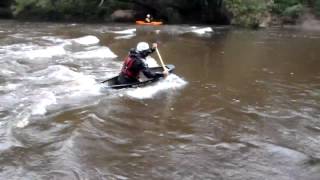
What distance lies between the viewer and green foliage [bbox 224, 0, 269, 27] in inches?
1196

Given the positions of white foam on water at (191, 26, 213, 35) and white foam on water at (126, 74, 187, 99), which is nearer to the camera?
white foam on water at (126, 74, 187, 99)

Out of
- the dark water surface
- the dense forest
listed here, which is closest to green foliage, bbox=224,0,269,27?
the dense forest

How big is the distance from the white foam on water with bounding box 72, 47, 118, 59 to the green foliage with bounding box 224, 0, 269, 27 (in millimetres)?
13272

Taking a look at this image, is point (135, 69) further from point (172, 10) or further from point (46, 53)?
point (172, 10)

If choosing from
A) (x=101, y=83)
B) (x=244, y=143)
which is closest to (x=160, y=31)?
(x=101, y=83)

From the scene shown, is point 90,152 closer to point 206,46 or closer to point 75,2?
point 206,46

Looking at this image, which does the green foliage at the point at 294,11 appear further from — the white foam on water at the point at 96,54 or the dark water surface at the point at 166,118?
the white foam on water at the point at 96,54

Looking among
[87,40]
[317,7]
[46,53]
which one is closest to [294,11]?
[317,7]

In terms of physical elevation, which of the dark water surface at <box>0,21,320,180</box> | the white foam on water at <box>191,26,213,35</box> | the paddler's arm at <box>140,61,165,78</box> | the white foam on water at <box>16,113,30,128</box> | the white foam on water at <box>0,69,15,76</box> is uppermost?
the paddler's arm at <box>140,61,165,78</box>

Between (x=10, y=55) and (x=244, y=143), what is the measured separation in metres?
12.3

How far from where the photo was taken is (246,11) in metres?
30.9

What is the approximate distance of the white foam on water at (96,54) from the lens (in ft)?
59.1

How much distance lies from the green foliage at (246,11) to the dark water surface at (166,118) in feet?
37.7

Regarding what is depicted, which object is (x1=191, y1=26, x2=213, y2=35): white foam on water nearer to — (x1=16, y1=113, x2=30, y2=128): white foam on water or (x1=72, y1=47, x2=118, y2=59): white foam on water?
(x1=72, y1=47, x2=118, y2=59): white foam on water
